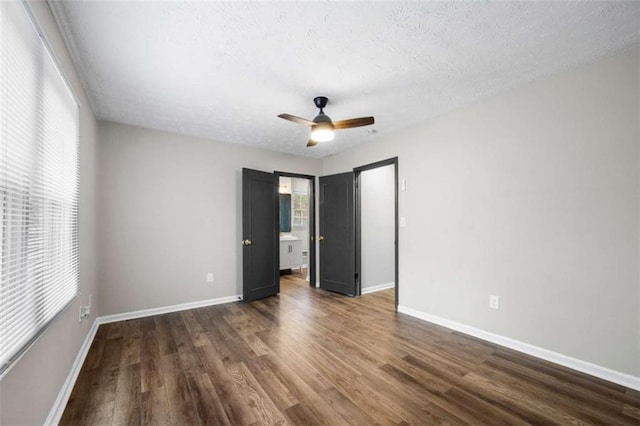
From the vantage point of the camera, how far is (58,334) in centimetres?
179

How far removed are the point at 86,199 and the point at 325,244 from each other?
11.5ft

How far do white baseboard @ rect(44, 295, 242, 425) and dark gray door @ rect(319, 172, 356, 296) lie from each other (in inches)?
64.8

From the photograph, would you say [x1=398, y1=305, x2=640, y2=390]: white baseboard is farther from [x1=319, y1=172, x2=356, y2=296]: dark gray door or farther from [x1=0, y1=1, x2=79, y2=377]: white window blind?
[x1=0, y1=1, x2=79, y2=377]: white window blind

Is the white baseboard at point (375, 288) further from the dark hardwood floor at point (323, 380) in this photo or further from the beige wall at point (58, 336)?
the beige wall at point (58, 336)

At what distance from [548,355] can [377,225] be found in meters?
2.95

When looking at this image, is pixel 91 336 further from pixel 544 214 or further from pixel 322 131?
pixel 544 214

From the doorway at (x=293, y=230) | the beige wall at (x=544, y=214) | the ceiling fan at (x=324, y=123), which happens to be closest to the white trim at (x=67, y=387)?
the ceiling fan at (x=324, y=123)

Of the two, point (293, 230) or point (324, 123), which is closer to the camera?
point (324, 123)

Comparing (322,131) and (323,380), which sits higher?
(322,131)

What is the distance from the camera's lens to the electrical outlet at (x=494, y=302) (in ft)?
9.10

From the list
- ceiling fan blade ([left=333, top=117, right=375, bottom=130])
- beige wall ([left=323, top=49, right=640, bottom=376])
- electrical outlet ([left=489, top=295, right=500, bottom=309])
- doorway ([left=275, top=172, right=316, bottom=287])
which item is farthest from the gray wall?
electrical outlet ([left=489, top=295, right=500, bottom=309])

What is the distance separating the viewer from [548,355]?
2.41 m

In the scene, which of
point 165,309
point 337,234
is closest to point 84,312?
point 165,309

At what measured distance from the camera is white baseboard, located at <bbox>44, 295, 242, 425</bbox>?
171 cm
